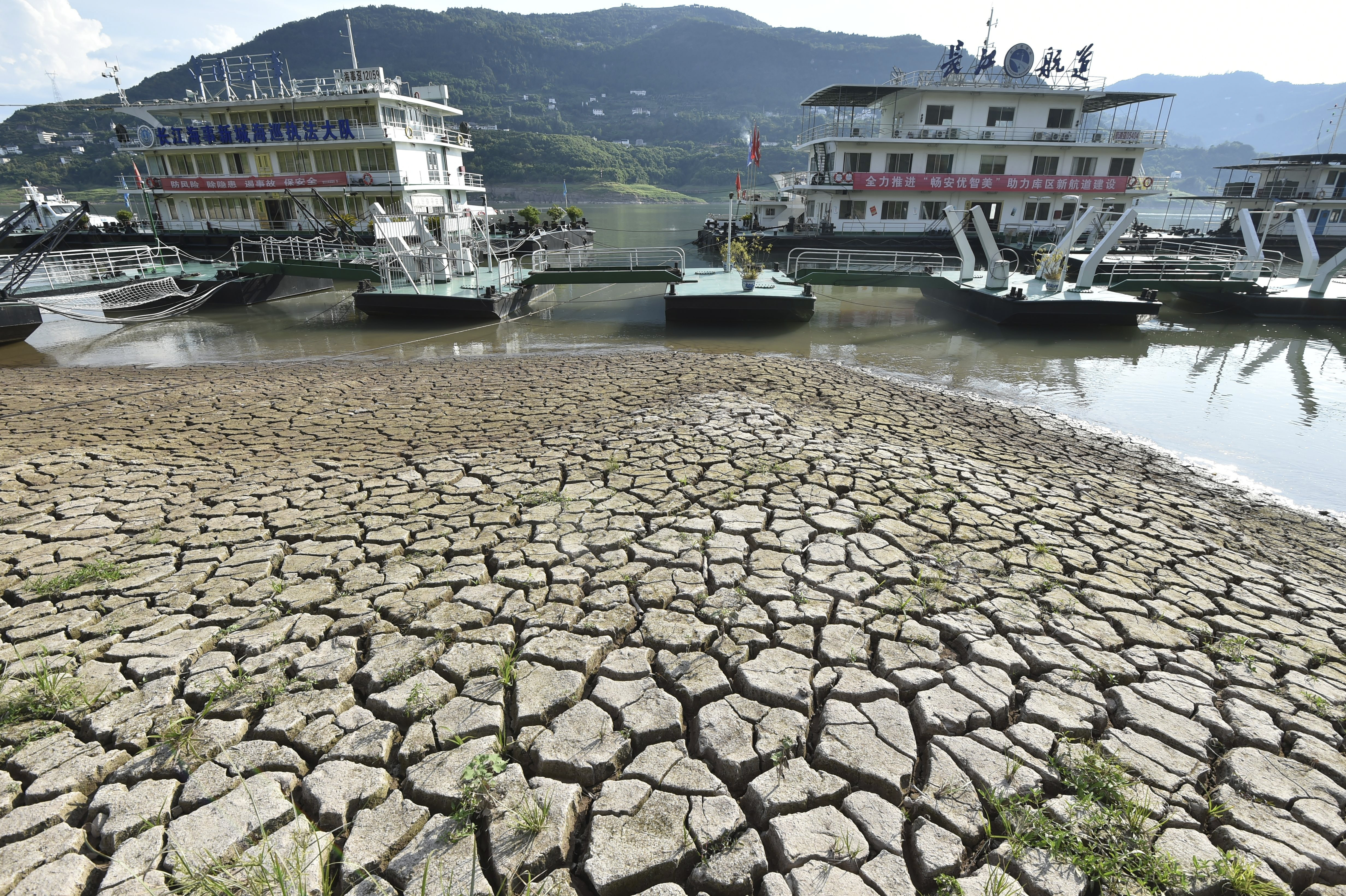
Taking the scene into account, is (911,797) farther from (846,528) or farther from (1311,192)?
(1311,192)

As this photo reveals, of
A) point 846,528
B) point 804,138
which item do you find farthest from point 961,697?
point 804,138

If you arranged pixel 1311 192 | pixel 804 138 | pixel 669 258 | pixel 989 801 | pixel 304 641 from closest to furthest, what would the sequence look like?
pixel 989 801 < pixel 304 641 < pixel 669 258 < pixel 804 138 < pixel 1311 192

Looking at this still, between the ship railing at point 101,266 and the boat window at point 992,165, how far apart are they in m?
29.7

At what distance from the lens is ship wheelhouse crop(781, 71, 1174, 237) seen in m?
26.4

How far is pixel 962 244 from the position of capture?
1781 centimetres

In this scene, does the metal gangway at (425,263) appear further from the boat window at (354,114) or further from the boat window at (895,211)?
the boat window at (895,211)

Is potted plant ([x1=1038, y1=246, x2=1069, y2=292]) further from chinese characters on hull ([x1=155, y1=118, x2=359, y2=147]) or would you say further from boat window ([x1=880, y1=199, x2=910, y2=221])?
chinese characters on hull ([x1=155, y1=118, x2=359, y2=147])

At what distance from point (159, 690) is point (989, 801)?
413cm

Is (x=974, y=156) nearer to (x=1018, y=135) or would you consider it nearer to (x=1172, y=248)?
(x=1018, y=135)

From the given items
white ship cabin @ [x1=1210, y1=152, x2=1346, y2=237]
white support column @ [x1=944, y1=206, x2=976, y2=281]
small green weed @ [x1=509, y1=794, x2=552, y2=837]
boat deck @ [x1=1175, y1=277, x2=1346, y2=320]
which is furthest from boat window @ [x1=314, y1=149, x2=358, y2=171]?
white ship cabin @ [x1=1210, y1=152, x2=1346, y2=237]

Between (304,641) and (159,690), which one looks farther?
(304,641)

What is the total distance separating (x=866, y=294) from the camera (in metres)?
23.3

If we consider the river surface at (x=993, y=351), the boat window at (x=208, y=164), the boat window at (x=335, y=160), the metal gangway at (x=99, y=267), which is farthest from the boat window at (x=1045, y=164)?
the boat window at (x=208, y=164)

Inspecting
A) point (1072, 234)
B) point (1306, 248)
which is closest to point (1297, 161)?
point (1306, 248)
